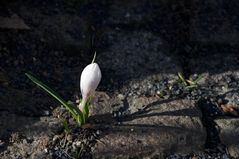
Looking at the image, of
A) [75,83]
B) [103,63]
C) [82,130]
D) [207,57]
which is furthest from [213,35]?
[82,130]

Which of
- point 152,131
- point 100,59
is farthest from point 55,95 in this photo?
point 100,59

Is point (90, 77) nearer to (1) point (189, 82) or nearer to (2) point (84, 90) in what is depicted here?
(2) point (84, 90)

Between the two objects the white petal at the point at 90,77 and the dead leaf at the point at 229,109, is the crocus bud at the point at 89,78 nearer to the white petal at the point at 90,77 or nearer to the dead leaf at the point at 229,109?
the white petal at the point at 90,77

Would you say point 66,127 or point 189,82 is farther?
point 189,82

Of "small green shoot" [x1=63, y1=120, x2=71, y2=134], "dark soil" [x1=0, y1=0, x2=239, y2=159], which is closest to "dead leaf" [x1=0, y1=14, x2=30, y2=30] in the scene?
"dark soil" [x1=0, y1=0, x2=239, y2=159]

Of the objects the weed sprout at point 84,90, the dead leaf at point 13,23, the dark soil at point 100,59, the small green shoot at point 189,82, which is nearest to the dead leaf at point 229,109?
the dark soil at point 100,59

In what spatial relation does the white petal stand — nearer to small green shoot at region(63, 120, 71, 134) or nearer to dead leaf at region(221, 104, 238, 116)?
small green shoot at region(63, 120, 71, 134)

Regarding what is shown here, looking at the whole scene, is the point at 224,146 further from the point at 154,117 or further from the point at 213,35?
the point at 213,35
